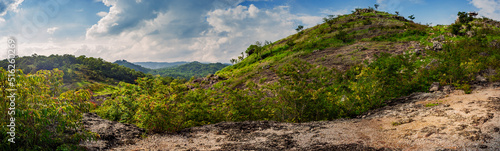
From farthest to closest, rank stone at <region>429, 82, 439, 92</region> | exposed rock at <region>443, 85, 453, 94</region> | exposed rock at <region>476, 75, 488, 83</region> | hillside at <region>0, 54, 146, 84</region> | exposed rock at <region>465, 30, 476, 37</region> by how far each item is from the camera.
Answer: hillside at <region>0, 54, 146, 84</region> → exposed rock at <region>465, 30, 476, 37</region> → exposed rock at <region>476, 75, 488, 83</region> → stone at <region>429, 82, 439, 92</region> → exposed rock at <region>443, 85, 453, 94</region>

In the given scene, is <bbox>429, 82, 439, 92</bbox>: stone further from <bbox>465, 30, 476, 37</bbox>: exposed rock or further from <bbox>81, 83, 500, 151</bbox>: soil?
<bbox>465, 30, 476, 37</bbox>: exposed rock

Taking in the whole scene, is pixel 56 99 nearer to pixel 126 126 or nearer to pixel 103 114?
pixel 126 126

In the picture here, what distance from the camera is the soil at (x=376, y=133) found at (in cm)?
552

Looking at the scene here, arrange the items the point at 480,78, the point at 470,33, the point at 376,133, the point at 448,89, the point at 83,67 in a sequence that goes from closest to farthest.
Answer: the point at 376,133
the point at 448,89
the point at 480,78
the point at 470,33
the point at 83,67

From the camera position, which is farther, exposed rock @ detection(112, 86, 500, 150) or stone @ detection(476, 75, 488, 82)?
stone @ detection(476, 75, 488, 82)

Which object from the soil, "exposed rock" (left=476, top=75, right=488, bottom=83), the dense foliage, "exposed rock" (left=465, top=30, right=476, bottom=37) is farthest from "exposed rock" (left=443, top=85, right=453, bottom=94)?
the dense foliage

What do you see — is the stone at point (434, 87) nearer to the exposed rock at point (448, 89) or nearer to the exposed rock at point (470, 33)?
the exposed rock at point (448, 89)

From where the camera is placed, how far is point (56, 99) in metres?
5.16

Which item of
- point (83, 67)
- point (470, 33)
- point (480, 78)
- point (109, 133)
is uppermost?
point (83, 67)

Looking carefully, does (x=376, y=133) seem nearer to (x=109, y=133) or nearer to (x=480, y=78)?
(x=109, y=133)

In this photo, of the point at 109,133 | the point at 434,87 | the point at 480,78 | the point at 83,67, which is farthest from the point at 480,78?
the point at 83,67

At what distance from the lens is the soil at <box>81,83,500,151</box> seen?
18.1 ft

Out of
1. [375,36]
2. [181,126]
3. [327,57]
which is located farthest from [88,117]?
[375,36]

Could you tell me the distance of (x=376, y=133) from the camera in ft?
23.2
